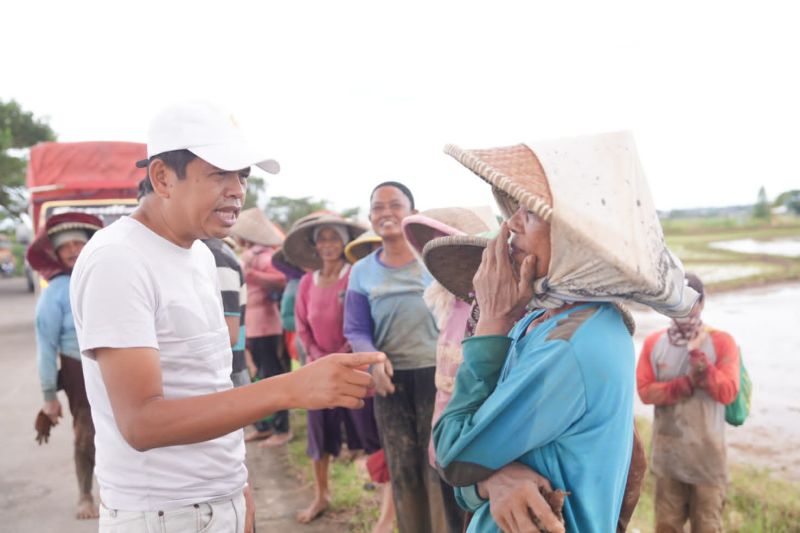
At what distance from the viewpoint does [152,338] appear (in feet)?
4.89

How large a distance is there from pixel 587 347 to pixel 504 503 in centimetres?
39

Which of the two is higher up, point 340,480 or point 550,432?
point 550,432

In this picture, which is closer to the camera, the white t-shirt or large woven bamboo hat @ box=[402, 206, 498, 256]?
the white t-shirt

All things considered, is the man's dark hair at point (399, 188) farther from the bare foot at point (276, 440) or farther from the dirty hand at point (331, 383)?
the bare foot at point (276, 440)

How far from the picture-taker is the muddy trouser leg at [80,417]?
405 cm

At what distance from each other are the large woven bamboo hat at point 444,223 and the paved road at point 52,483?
2076 millimetres

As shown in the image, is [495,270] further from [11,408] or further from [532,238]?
[11,408]

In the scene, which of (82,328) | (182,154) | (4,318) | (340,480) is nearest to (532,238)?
(182,154)

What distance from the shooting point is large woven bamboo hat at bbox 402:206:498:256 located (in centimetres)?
298

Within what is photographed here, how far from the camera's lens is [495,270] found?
5.04ft

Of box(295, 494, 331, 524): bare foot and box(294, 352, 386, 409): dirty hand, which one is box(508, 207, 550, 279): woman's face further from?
box(295, 494, 331, 524): bare foot

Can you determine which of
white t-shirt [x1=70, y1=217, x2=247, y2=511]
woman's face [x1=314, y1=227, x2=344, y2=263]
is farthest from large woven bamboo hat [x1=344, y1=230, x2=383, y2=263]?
white t-shirt [x1=70, y1=217, x2=247, y2=511]

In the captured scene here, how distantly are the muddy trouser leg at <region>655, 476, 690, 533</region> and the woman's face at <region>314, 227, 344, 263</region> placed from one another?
2504 millimetres

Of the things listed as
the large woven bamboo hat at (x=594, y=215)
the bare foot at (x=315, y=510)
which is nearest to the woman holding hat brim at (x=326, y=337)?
the bare foot at (x=315, y=510)
